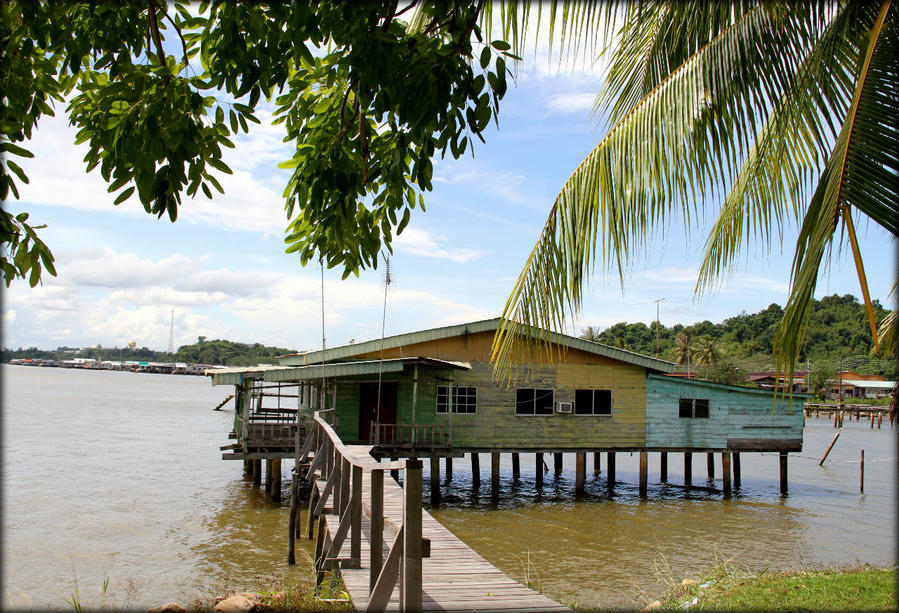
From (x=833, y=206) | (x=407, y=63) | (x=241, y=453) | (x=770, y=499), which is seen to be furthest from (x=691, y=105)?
(x=770, y=499)

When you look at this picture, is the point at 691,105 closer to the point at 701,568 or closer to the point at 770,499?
the point at 701,568

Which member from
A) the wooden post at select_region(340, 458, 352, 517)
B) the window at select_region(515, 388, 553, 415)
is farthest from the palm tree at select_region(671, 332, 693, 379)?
the wooden post at select_region(340, 458, 352, 517)

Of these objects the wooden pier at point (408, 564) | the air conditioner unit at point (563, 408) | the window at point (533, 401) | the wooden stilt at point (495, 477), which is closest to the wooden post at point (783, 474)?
the air conditioner unit at point (563, 408)

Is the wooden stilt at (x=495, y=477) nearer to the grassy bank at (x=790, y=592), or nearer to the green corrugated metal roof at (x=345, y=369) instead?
the green corrugated metal roof at (x=345, y=369)

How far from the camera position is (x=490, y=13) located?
3.84 m

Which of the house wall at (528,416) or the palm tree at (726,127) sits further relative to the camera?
the house wall at (528,416)

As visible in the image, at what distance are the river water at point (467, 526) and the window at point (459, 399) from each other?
9.38 feet

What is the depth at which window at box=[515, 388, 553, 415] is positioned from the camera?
20391mm

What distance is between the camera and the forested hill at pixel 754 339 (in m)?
49.9

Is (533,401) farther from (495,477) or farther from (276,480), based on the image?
(276,480)

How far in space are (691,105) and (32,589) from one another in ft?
42.5

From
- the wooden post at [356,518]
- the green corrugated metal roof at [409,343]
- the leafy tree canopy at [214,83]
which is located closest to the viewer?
the leafy tree canopy at [214,83]

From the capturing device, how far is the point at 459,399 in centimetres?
2009

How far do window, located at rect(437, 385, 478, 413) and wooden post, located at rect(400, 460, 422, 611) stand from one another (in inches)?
628
